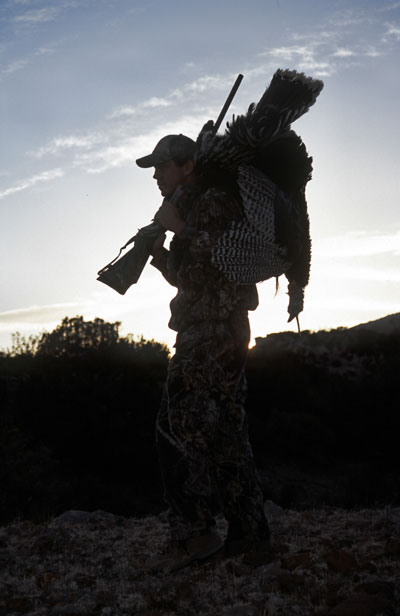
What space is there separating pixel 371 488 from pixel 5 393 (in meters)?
6.92

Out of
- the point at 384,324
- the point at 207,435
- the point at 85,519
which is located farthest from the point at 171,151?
the point at 384,324

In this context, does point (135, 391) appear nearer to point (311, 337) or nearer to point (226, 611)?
point (226, 611)

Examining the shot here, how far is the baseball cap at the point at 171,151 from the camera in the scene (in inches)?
167

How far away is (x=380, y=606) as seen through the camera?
2879 mm

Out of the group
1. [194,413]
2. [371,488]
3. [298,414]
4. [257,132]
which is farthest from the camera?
[298,414]

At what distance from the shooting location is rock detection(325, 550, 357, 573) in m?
3.69

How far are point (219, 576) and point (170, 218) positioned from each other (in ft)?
6.52

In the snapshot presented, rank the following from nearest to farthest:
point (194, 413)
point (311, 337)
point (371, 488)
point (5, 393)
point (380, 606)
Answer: point (380, 606), point (194, 413), point (371, 488), point (5, 393), point (311, 337)

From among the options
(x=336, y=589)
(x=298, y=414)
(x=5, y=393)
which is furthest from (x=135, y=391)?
(x=336, y=589)

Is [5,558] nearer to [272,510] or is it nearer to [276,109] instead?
[272,510]

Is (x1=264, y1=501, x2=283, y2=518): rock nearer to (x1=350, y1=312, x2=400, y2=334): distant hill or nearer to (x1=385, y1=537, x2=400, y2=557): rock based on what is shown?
(x1=385, y1=537, x2=400, y2=557): rock

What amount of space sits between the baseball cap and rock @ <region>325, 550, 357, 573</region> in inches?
94.5

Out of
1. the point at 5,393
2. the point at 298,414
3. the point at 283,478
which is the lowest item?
the point at 283,478

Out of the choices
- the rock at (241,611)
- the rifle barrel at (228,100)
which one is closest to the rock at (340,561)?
the rock at (241,611)
